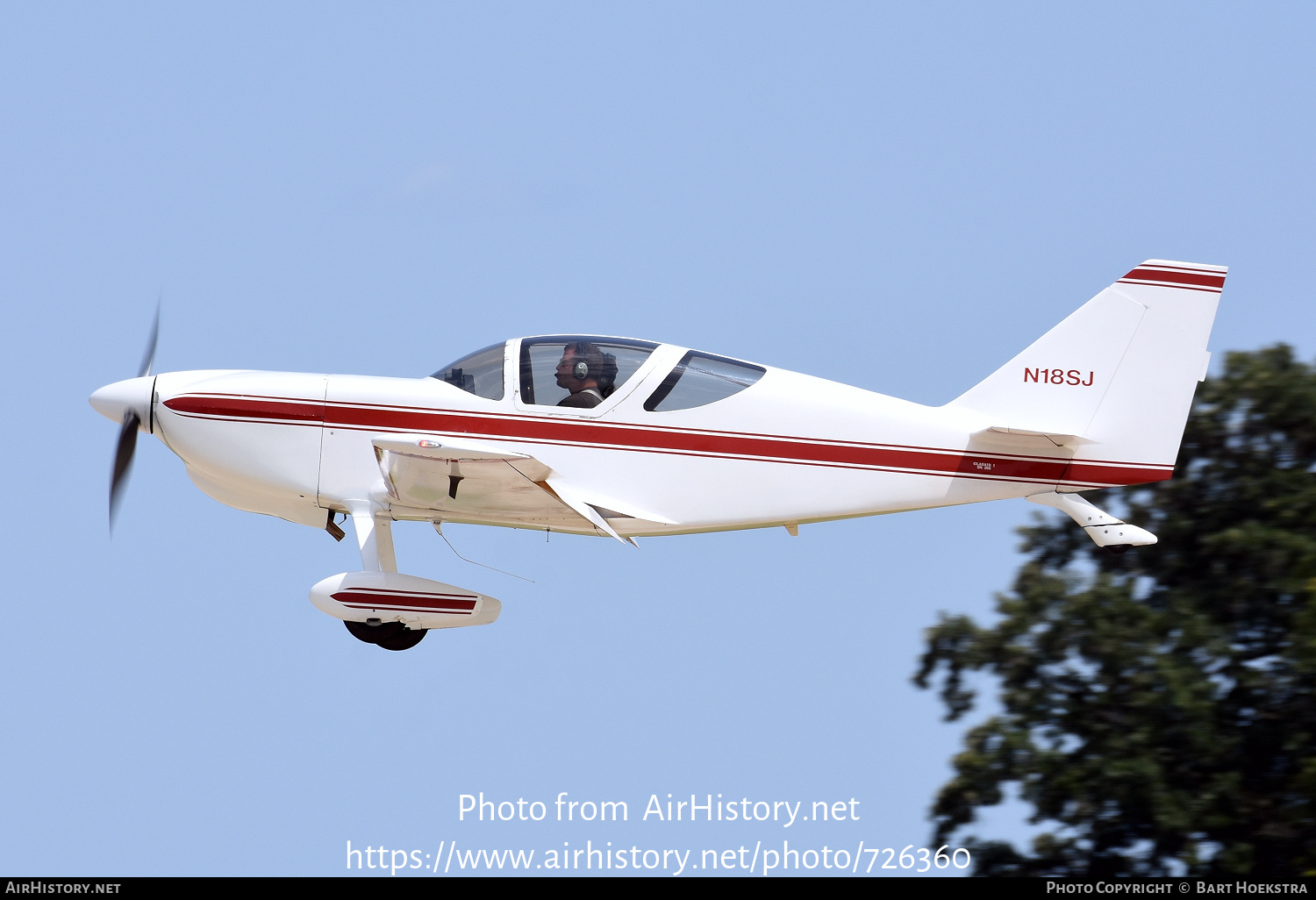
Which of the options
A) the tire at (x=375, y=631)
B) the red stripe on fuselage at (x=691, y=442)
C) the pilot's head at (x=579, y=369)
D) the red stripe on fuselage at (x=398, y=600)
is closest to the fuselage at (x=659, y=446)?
the red stripe on fuselage at (x=691, y=442)

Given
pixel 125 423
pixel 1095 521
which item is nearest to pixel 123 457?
pixel 125 423

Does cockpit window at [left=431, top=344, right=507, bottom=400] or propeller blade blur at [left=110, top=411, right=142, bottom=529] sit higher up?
cockpit window at [left=431, top=344, right=507, bottom=400]

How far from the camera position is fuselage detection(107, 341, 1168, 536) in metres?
9.94

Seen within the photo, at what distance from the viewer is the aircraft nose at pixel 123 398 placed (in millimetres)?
10203

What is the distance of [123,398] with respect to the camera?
10227mm

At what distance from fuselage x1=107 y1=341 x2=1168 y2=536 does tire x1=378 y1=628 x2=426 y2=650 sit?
996 mm

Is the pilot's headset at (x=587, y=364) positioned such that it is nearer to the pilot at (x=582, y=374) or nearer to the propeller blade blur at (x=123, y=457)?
the pilot at (x=582, y=374)

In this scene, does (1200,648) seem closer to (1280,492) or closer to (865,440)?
(1280,492)

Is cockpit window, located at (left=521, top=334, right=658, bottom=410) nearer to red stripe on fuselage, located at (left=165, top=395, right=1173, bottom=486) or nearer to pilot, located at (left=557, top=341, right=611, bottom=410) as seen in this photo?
pilot, located at (left=557, top=341, right=611, bottom=410)

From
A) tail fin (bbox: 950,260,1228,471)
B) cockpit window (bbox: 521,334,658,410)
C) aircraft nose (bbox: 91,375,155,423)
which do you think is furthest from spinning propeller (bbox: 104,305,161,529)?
tail fin (bbox: 950,260,1228,471)

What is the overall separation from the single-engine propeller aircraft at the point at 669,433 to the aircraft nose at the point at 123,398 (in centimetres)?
2

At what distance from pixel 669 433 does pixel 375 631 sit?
8.55 ft

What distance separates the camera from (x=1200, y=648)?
42.3ft

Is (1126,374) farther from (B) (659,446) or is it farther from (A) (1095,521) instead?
(B) (659,446)
